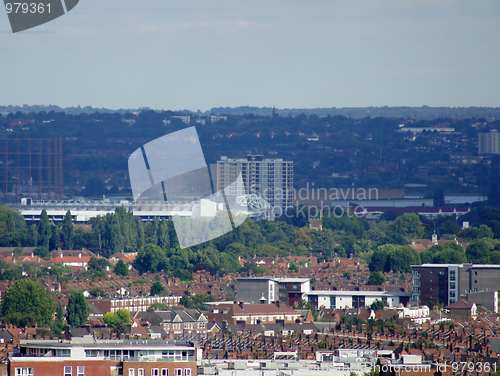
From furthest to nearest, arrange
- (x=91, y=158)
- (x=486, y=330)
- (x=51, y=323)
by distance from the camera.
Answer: (x=91, y=158), (x=51, y=323), (x=486, y=330)

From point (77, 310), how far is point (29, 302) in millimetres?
1180

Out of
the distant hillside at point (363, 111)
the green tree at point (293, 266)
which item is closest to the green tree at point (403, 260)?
the green tree at point (293, 266)

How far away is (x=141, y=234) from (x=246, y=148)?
67.6m

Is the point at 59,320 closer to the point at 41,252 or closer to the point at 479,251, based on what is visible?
the point at 479,251

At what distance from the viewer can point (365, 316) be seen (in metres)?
25.4

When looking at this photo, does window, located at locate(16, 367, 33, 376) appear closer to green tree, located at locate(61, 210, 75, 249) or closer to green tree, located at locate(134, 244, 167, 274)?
green tree, located at locate(134, 244, 167, 274)

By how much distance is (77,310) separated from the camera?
1000 inches

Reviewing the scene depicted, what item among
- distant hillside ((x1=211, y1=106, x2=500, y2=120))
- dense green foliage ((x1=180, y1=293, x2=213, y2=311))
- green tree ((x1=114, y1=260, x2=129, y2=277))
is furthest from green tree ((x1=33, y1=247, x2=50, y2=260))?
distant hillside ((x1=211, y1=106, x2=500, y2=120))

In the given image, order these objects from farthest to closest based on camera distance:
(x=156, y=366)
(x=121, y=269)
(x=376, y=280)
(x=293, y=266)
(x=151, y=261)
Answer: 1. (x=293, y=266)
2. (x=151, y=261)
3. (x=121, y=269)
4. (x=376, y=280)
5. (x=156, y=366)

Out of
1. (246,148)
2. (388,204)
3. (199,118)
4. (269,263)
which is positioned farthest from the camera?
(199,118)

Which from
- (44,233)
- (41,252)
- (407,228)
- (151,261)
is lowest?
(407,228)

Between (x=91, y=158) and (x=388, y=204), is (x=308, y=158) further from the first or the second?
(x=388, y=204)

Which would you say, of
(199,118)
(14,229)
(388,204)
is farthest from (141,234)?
(199,118)

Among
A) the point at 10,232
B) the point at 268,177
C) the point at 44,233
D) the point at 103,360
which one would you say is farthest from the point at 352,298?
the point at 268,177
